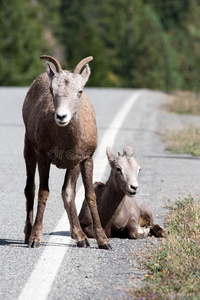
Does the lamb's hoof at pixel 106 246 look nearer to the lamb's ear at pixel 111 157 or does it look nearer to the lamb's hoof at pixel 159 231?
the lamb's hoof at pixel 159 231

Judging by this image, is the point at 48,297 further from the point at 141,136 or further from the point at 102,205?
the point at 141,136

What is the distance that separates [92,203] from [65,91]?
1.18 m

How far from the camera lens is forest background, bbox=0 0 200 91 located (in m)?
48.8

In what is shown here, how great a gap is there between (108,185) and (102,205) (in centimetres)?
20

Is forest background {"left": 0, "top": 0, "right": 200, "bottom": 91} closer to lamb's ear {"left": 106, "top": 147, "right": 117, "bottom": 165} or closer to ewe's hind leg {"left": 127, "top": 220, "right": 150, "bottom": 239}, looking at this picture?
lamb's ear {"left": 106, "top": 147, "right": 117, "bottom": 165}

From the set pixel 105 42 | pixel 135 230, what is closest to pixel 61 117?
pixel 135 230

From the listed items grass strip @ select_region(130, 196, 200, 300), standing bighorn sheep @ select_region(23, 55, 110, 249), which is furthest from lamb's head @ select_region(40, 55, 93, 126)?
grass strip @ select_region(130, 196, 200, 300)

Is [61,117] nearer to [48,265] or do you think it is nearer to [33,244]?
[48,265]

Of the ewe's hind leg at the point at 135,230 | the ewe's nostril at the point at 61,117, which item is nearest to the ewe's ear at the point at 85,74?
the ewe's nostril at the point at 61,117

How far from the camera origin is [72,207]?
266 inches

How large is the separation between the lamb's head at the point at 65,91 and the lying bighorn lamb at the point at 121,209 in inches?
34.8

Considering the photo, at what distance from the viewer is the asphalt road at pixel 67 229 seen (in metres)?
5.21

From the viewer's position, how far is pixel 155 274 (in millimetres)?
5363

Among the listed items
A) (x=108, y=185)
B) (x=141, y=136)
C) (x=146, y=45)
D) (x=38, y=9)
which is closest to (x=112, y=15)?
(x=146, y=45)
